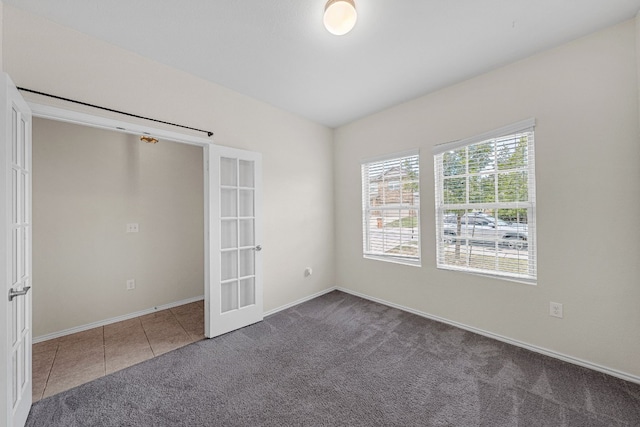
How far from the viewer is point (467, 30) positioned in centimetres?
203

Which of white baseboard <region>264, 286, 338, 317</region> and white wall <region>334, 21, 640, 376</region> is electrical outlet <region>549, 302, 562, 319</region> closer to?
white wall <region>334, 21, 640, 376</region>

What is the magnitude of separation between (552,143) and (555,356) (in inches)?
76.1

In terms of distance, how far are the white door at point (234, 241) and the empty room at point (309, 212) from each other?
0.09 ft

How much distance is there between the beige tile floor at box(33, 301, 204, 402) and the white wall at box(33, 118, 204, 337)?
0.95 feet

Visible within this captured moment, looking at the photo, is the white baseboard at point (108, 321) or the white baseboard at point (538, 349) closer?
the white baseboard at point (538, 349)

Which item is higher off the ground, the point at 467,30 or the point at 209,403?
the point at 467,30

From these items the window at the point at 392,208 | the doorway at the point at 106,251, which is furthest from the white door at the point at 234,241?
the window at the point at 392,208

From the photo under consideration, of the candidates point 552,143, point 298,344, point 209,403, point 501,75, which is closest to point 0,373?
point 209,403

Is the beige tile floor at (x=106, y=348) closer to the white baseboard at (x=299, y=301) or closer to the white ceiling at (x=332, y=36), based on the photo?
the white baseboard at (x=299, y=301)

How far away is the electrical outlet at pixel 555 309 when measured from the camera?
89.0 inches

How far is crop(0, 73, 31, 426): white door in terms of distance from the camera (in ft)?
4.40

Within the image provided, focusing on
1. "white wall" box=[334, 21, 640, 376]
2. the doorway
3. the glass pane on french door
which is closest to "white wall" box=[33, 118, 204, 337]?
the doorway

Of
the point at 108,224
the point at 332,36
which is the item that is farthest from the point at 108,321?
the point at 332,36

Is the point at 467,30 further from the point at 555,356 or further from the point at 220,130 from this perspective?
the point at 555,356
